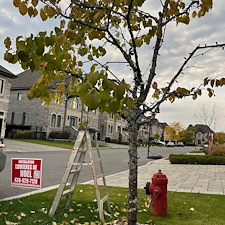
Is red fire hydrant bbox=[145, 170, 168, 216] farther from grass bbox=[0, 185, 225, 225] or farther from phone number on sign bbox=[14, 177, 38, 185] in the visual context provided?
phone number on sign bbox=[14, 177, 38, 185]

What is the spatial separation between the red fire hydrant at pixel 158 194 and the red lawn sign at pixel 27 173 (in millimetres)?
2084

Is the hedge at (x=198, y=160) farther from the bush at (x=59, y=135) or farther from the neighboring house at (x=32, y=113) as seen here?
the bush at (x=59, y=135)

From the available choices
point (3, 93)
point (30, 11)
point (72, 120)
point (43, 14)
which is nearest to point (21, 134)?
point (3, 93)

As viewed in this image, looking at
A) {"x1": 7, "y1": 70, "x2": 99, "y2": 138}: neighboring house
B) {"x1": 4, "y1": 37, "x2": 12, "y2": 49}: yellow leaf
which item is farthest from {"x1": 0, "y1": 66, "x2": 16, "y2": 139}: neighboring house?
{"x1": 4, "y1": 37, "x2": 12, "y2": 49}: yellow leaf

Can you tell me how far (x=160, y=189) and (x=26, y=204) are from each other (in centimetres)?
268

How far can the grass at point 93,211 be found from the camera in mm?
4520

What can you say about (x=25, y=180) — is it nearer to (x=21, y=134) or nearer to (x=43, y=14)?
(x=43, y=14)

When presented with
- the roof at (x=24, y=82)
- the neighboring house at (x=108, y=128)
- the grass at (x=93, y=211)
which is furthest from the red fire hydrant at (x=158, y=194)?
the neighboring house at (x=108, y=128)

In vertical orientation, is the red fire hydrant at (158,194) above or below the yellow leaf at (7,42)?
below

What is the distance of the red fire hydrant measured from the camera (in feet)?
16.1

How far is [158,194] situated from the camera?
487 cm

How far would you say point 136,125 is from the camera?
3363 millimetres

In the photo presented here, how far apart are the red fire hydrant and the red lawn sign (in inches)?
82.0

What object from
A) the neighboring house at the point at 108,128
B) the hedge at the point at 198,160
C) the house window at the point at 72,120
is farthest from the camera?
the neighboring house at the point at 108,128
